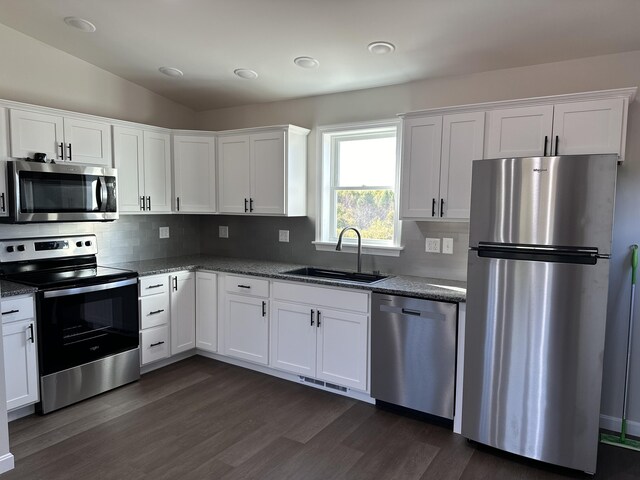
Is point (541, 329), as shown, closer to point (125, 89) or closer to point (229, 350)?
point (229, 350)

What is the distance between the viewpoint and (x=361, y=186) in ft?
12.4

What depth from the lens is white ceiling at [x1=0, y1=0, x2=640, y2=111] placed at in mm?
2438

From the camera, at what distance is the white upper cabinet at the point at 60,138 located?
3.04 m

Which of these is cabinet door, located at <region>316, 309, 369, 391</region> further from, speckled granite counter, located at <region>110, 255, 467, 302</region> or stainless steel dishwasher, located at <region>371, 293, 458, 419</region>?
speckled granite counter, located at <region>110, 255, 467, 302</region>

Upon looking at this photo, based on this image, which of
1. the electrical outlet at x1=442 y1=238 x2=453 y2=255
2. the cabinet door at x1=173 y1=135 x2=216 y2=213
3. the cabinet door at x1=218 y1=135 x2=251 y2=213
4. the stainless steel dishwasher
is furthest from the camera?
the cabinet door at x1=173 y1=135 x2=216 y2=213

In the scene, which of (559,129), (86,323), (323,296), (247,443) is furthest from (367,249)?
(86,323)

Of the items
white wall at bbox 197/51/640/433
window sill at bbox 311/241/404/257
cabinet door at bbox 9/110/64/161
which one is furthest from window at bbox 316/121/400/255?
cabinet door at bbox 9/110/64/161

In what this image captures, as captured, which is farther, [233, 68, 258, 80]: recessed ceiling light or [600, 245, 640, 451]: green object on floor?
[233, 68, 258, 80]: recessed ceiling light

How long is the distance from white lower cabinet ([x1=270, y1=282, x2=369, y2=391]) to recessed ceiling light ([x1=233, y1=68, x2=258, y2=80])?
176 centimetres

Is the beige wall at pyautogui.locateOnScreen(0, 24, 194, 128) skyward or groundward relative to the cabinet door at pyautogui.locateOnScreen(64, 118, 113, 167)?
skyward

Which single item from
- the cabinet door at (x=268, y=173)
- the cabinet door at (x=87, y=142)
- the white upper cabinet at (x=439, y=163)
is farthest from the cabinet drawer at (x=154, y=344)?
the white upper cabinet at (x=439, y=163)

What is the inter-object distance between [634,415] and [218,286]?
3.21 meters

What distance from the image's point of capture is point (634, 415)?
2807 millimetres

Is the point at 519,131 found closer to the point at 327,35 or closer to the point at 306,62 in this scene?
the point at 327,35
